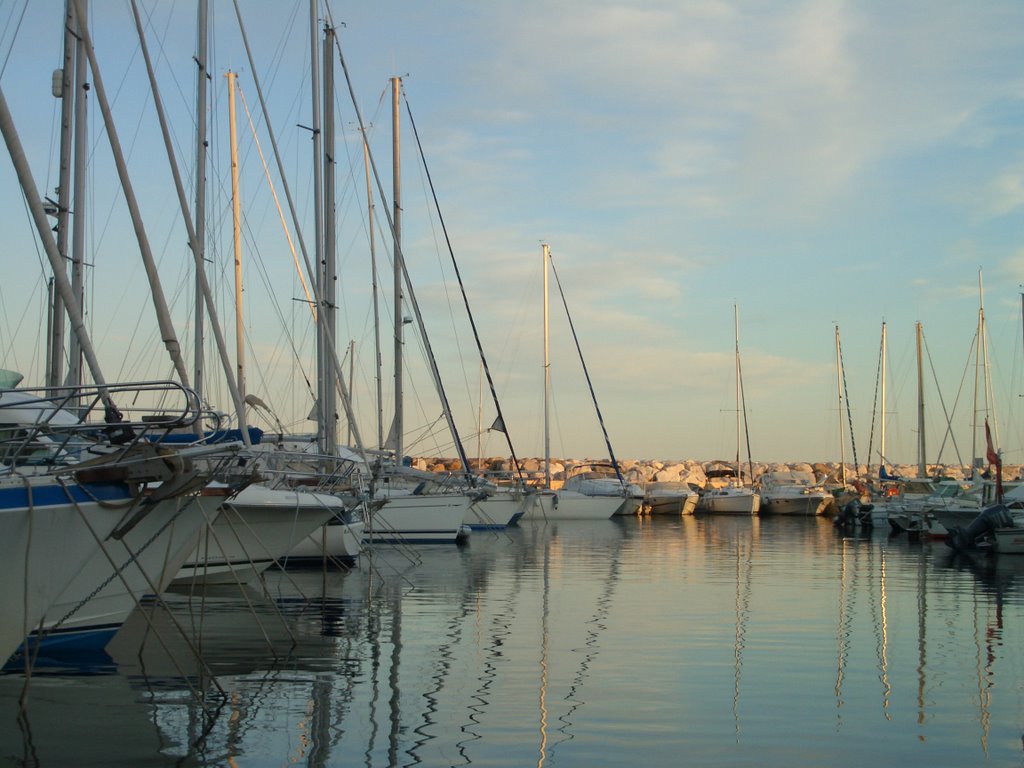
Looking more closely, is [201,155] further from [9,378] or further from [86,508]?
[86,508]

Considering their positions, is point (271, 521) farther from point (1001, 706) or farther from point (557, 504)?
point (557, 504)

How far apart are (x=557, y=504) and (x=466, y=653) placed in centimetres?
4400

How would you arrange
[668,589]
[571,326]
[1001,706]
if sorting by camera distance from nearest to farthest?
[1001,706]
[668,589]
[571,326]

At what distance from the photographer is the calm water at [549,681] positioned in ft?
29.0

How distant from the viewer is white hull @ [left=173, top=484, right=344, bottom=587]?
18.7 metres

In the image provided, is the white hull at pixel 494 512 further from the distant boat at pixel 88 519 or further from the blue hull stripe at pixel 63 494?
the blue hull stripe at pixel 63 494

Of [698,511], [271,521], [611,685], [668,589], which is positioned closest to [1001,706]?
[611,685]

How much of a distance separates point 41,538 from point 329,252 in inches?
636

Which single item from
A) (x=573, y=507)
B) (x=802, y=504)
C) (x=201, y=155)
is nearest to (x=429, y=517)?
(x=201, y=155)

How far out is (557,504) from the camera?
57281mm

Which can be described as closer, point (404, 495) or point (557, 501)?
point (404, 495)

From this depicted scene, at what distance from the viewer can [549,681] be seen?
1165 centimetres

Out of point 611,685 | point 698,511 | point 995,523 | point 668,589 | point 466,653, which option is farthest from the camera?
point 698,511

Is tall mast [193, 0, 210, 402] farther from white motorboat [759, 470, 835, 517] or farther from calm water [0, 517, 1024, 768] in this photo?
white motorboat [759, 470, 835, 517]
